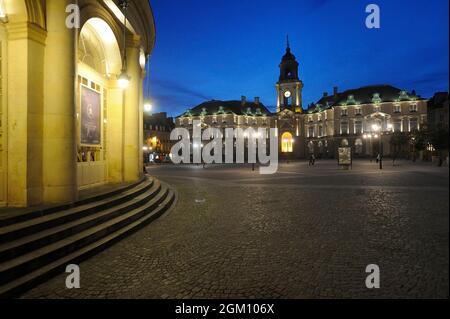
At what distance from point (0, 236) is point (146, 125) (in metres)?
75.1

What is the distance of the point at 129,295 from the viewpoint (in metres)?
3.72

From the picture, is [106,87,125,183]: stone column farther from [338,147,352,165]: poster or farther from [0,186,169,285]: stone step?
[338,147,352,165]: poster

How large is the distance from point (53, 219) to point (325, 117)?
82619 mm

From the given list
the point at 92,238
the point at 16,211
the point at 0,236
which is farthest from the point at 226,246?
the point at 16,211

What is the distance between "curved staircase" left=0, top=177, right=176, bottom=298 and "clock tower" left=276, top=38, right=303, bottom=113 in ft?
260

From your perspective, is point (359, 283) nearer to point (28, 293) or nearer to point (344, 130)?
point (28, 293)

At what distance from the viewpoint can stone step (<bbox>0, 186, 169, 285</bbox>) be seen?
13.1 ft

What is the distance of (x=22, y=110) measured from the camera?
6309mm

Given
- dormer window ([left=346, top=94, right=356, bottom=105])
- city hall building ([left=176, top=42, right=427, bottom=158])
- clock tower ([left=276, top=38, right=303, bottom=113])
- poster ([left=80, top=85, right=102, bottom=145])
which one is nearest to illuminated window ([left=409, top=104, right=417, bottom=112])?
city hall building ([left=176, top=42, right=427, bottom=158])

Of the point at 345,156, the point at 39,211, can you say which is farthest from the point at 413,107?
the point at 39,211

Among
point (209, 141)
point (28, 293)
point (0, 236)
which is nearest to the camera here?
point (28, 293)

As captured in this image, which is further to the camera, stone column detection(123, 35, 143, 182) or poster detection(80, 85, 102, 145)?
stone column detection(123, 35, 143, 182)

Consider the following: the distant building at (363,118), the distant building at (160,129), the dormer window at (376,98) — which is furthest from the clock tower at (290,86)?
the distant building at (160,129)

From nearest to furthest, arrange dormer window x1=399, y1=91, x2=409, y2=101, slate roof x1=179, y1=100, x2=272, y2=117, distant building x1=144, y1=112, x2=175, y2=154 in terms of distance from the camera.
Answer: dormer window x1=399, y1=91, x2=409, y2=101
distant building x1=144, y1=112, x2=175, y2=154
slate roof x1=179, y1=100, x2=272, y2=117
